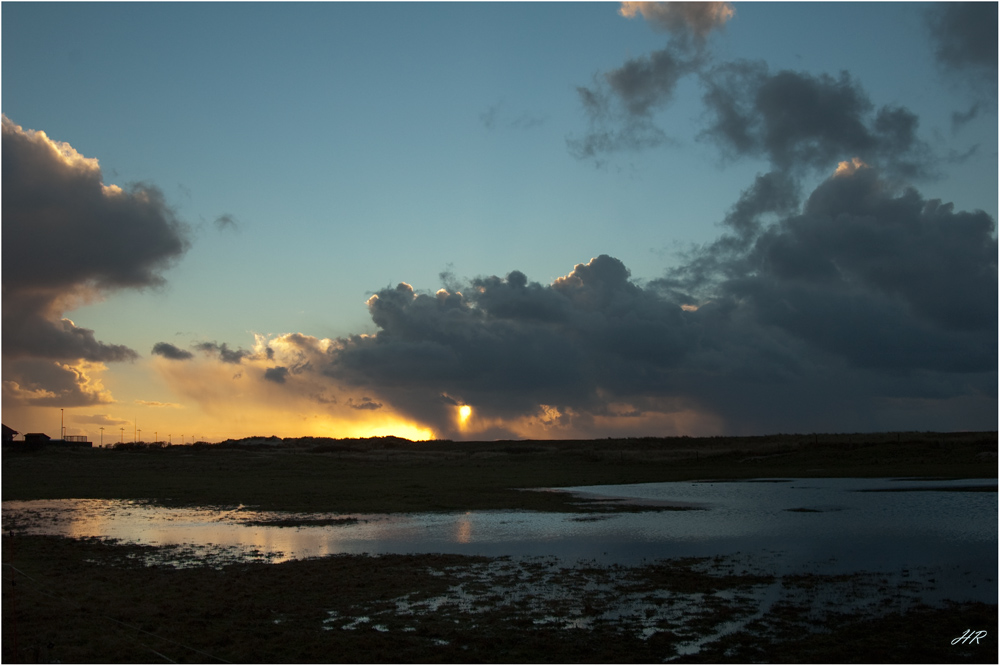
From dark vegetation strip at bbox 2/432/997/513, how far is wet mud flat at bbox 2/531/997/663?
18.0 meters

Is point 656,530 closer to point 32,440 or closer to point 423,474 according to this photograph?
point 423,474

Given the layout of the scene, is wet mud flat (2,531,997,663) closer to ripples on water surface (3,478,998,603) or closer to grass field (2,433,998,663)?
grass field (2,433,998,663)

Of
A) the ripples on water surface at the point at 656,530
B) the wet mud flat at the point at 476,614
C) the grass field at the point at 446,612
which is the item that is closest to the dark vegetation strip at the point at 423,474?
the ripples on water surface at the point at 656,530

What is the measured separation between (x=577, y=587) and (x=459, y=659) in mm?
6366

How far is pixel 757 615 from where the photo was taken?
16.2 m

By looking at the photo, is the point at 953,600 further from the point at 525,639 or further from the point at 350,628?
the point at 350,628

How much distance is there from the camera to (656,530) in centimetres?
3031

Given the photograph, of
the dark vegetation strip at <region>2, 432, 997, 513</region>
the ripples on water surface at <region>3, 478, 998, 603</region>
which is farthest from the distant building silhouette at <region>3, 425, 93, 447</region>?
the ripples on water surface at <region>3, 478, 998, 603</region>

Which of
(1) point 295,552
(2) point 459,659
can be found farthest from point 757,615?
(1) point 295,552

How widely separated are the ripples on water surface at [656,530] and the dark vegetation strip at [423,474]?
5.04 meters

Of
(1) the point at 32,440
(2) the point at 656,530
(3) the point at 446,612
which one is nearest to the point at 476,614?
(3) the point at 446,612

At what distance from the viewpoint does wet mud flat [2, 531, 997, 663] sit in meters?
13.9

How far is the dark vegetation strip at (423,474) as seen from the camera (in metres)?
44.8

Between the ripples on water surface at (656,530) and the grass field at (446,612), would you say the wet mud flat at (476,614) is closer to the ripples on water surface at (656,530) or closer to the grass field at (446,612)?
the grass field at (446,612)
